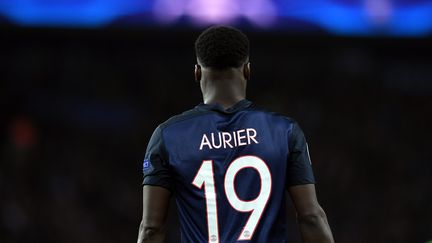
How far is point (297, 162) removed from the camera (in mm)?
3146

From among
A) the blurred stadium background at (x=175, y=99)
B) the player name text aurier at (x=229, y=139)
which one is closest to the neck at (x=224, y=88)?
the player name text aurier at (x=229, y=139)

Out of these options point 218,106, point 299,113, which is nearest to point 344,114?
point 299,113

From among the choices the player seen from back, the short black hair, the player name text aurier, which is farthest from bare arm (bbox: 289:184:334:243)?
Answer: the short black hair

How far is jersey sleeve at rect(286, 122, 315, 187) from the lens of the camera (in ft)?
10.3

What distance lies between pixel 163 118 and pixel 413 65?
214 inches

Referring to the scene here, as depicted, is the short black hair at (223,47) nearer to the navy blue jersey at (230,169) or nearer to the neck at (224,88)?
the neck at (224,88)

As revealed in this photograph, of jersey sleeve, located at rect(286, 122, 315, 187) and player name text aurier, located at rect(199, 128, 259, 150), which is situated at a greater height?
player name text aurier, located at rect(199, 128, 259, 150)

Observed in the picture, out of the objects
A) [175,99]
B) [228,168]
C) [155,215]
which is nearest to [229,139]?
[228,168]

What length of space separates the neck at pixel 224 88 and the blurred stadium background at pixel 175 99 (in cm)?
995

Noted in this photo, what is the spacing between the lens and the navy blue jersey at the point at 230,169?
309 cm

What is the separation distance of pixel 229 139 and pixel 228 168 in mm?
112

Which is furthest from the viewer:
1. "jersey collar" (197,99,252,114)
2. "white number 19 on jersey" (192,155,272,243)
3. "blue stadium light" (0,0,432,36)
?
"blue stadium light" (0,0,432,36)

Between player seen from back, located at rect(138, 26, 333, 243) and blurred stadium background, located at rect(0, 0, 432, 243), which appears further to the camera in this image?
blurred stadium background, located at rect(0, 0, 432, 243)

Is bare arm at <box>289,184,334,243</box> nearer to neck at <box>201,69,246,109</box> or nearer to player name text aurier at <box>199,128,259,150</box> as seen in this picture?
player name text aurier at <box>199,128,259,150</box>
